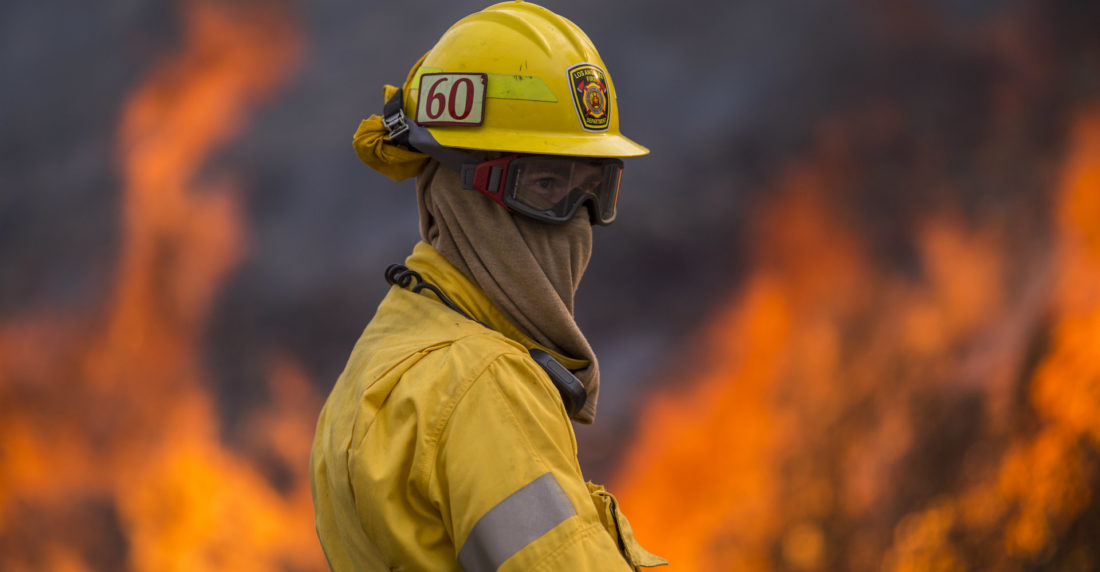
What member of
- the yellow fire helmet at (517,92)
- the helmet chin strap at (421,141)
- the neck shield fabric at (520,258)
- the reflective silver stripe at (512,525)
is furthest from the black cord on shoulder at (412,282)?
the reflective silver stripe at (512,525)

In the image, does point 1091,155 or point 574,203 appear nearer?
point 574,203

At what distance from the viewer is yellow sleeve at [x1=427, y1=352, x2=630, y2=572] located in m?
2.14

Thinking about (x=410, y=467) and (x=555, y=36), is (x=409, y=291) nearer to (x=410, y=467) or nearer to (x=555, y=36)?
(x=410, y=467)

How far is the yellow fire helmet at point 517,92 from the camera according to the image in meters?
2.90

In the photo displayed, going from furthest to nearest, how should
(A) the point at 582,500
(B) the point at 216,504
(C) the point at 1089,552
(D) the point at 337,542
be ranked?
(B) the point at 216,504
(C) the point at 1089,552
(D) the point at 337,542
(A) the point at 582,500

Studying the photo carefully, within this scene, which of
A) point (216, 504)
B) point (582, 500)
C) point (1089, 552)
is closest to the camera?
point (582, 500)

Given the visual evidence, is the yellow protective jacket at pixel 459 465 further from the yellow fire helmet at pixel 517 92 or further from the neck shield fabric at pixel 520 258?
the yellow fire helmet at pixel 517 92

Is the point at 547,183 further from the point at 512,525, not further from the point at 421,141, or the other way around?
the point at 512,525

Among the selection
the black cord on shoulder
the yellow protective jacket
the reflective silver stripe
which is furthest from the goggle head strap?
the reflective silver stripe

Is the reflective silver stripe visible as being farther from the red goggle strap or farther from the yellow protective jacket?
the red goggle strap

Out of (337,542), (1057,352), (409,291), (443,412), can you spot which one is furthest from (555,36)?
(1057,352)

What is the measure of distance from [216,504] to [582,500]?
7470 millimetres

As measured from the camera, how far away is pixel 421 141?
301 centimetres

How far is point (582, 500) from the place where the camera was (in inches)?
89.4
